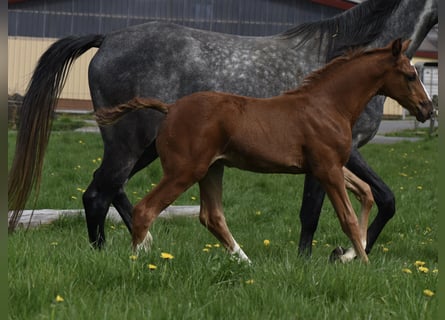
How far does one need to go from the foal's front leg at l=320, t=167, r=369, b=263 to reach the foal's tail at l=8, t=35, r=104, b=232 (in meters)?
2.02

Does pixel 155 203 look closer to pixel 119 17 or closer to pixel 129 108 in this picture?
pixel 129 108

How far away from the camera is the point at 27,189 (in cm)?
454

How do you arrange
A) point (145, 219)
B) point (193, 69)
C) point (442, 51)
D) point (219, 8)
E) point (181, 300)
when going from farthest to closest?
point (219, 8) → point (193, 69) → point (145, 219) → point (181, 300) → point (442, 51)

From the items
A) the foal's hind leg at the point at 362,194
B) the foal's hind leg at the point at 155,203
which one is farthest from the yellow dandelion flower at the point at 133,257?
the foal's hind leg at the point at 362,194

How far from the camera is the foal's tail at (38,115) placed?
4590mm

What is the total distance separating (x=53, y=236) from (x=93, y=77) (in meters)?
1.39

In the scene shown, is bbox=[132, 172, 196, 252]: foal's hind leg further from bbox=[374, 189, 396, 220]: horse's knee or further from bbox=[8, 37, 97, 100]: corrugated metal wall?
bbox=[8, 37, 97, 100]: corrugated metal wall

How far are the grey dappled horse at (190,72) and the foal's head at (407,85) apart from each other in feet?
2.68

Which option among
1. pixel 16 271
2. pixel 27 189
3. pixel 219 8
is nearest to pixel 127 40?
pixel 27 189

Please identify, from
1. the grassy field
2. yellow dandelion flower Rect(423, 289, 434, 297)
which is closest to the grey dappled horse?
the grassy field

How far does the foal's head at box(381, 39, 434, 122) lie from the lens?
13.7 ft

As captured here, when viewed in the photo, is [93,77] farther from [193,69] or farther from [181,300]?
[181,300]

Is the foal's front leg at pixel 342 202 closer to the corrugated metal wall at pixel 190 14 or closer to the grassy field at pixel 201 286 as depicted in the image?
the grassy field at pixel 201 286

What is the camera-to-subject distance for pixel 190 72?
5.14 m
